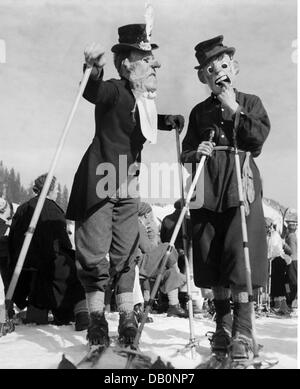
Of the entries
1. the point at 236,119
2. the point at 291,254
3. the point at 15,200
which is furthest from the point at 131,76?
the point at 291,254

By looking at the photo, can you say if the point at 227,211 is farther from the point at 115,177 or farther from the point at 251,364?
the point at 251,364

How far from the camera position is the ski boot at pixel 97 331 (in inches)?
136

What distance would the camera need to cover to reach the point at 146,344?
3762 mm

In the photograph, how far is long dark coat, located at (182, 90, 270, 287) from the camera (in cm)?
353

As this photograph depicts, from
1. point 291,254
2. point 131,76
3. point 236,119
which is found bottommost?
point 291,254

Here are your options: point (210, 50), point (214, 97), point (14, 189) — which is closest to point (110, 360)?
point (214, 97)

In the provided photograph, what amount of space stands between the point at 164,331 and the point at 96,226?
1270mm

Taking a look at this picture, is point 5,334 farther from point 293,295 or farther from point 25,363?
point 293,295

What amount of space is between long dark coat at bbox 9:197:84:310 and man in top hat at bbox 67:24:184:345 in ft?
3.99

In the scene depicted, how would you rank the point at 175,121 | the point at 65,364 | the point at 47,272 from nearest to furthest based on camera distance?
the point at 65,364 → the point at 175,121 → the point at 47,272

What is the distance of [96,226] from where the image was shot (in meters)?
3.60

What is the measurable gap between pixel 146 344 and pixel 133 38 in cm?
222

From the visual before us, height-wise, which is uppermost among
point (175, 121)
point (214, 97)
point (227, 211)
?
point (214, 97)

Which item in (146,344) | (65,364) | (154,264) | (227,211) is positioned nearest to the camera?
(65,364)
